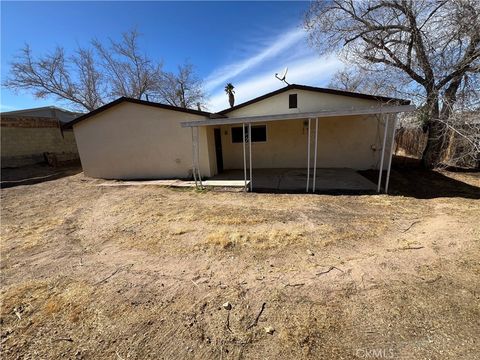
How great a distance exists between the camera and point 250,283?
2.76 metres

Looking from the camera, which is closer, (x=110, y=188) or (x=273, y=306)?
(x=273, y=306)

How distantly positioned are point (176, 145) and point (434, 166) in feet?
34.5

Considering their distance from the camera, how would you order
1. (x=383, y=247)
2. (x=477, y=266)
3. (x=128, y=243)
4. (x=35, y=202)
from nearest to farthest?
(x=477, y=266)
(x=383, y=247)
(x=128, y=243)
(x=35, y=202)

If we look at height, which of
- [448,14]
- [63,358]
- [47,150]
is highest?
[448,14]

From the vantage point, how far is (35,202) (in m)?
6.98

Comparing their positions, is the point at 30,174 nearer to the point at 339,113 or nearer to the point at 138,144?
the point at 138,144

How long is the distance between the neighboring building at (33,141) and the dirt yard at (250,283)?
9.50 meters

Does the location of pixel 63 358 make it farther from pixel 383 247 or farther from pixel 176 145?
pixel 176 145

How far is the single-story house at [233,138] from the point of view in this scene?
872cm

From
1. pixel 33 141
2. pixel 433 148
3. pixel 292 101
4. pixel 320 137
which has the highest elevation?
pixel 292 101

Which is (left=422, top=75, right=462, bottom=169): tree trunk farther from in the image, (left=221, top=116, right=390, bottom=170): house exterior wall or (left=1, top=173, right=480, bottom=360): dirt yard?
(left=1, top=173, right=480, bottom=360): dirt yard

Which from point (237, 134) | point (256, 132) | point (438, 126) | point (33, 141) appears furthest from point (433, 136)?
point (33, 141)

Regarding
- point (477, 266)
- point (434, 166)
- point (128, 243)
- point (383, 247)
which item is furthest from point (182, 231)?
point (434, 166)

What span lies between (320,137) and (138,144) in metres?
7.54
